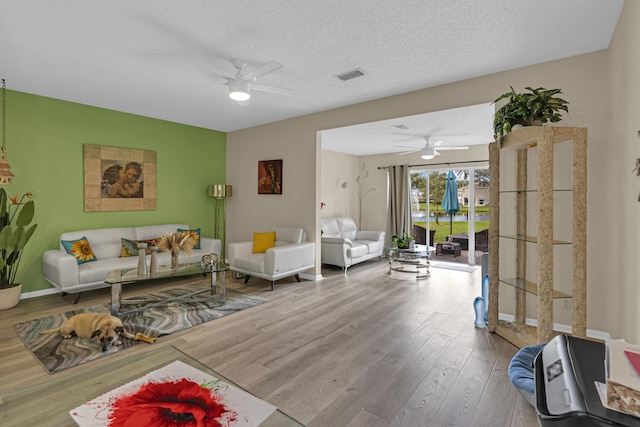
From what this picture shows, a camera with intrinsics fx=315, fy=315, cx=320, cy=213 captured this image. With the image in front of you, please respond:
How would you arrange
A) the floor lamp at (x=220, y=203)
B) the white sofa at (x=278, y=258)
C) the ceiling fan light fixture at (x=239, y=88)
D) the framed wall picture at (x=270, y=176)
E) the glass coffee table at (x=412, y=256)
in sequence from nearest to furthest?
the ceiling fan light fixture at (x=239, y=88)
the white sofa at (x=278, y=258)
the glass coffee table at (x=412, y=256)
the framed wall picture at (x=270, y=176)
the floor lamp at (x=220, y=203)

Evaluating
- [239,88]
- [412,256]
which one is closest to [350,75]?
[239,88]

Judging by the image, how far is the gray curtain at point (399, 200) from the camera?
25.3 feet

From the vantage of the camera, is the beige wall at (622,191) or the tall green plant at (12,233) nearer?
the beige wall at (622,191)

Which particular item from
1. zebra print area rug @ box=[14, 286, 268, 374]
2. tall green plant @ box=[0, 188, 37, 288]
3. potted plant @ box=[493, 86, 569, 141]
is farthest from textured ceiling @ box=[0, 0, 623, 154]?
zebra print area rug @ box=[14, 286, 268, 374]

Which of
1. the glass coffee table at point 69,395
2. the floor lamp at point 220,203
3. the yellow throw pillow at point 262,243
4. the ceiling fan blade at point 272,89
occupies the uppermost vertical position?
the ceiling fan blade at point 272,89

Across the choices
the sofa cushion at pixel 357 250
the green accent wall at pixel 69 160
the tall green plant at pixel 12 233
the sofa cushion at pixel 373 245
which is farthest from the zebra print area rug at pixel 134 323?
the sofa cushion at pixel 373 245

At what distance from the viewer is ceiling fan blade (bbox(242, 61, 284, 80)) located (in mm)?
2957

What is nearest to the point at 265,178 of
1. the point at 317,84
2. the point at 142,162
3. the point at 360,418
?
the point at 142,162

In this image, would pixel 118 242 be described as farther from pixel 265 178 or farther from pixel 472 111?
pixel 472 111

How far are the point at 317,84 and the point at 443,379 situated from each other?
3392 millimetres

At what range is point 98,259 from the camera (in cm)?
462

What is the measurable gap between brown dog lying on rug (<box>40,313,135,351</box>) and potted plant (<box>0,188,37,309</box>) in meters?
1.34

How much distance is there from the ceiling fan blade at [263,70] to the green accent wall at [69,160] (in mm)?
3087

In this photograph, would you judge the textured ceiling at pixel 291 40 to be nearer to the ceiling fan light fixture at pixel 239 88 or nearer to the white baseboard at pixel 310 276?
the ceiling fan light fixture at pixel 239 88
